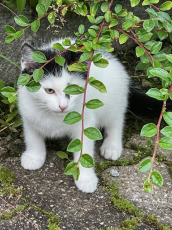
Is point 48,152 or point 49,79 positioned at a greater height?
point 49,79

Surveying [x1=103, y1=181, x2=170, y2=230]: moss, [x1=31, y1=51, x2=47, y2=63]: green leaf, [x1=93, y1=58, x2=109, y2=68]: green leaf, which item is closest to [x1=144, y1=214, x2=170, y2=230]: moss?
[x1=103, y1=181, x2=170, y2=230]: moss

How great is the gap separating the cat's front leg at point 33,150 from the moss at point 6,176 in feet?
0.32

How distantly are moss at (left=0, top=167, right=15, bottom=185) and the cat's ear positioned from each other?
0.60 metres

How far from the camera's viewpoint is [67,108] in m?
1.78

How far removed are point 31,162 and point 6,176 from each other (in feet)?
0.54

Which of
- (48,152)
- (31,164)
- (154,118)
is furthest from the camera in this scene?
(154,118)

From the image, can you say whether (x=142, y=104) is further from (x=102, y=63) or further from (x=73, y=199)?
(x=102, y=63)

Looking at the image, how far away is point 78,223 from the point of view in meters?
1.75

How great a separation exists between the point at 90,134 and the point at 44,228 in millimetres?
594

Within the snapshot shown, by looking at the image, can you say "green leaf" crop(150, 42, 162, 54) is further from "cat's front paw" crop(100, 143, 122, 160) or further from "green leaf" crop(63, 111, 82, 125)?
"cat's front paw" crop(100, 143, 122, 160)

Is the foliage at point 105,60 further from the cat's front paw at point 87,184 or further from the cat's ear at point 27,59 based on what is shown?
the cat's front paw at point 87,184

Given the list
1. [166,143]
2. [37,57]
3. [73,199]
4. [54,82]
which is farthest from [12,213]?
[166,143]

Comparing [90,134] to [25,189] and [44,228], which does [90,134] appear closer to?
[44,228]

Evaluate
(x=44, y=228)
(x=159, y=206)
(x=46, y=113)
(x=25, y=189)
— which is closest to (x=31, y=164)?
(x=25, y=189)
